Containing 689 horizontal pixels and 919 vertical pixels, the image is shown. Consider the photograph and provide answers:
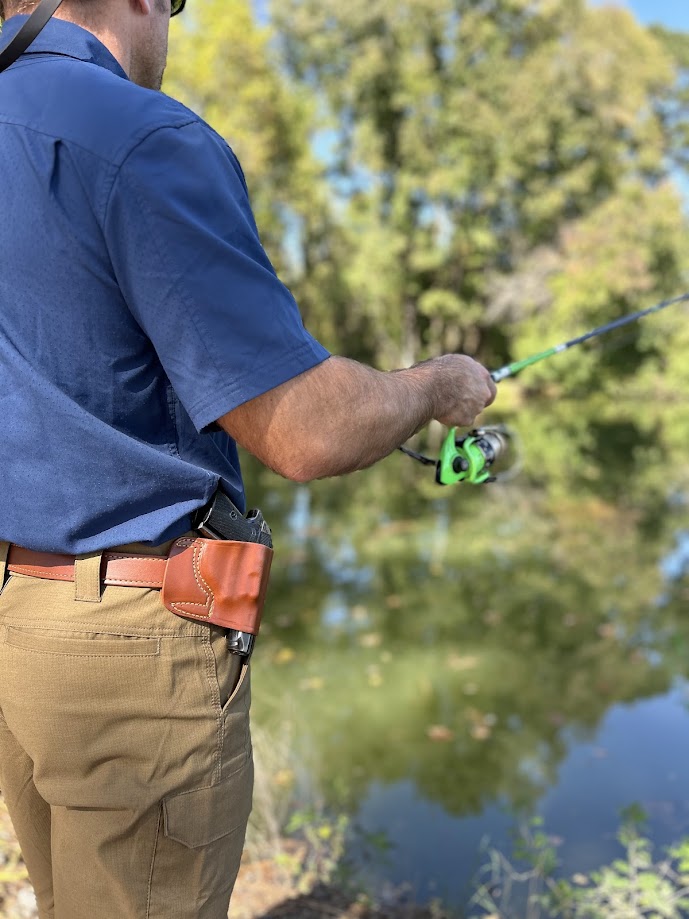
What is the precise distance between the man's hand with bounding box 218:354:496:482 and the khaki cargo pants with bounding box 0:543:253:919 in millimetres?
312

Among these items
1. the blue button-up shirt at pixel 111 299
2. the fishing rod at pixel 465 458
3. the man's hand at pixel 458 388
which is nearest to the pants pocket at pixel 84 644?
the blue button-up shirt at pixel 111 299

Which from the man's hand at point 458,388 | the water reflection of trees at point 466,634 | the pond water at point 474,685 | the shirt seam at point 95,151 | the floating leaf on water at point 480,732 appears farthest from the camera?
the floating leaf on water at point 480,732

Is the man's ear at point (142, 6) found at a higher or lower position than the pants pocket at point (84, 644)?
higher

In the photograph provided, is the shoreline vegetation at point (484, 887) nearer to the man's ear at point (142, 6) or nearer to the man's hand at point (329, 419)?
the man's hand at point (329, 419)

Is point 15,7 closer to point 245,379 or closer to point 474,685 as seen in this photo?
point 245,379

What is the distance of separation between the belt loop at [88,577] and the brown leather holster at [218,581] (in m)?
0.10

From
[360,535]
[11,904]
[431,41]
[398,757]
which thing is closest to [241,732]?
[11,904]

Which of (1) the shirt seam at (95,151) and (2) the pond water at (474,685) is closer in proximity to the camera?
(1) the shirt seam at (95,151)

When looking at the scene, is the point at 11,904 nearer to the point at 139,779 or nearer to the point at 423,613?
the point at 139,779

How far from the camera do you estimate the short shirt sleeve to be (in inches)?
44.5

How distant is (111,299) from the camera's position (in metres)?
1.21

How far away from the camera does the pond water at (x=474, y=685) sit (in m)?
3.88

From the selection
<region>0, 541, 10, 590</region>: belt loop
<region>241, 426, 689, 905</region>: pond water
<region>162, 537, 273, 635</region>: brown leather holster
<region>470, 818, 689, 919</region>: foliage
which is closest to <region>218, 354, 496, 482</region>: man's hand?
<region>162, 537, 273, 635</region>: brown leather holster

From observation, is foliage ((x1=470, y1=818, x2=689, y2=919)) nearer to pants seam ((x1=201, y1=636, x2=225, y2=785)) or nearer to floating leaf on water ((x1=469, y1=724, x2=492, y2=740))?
floating leaf on water ((x1=469, y1=724, x2=492, y2=740))
